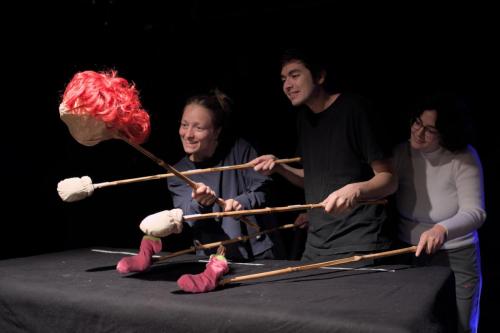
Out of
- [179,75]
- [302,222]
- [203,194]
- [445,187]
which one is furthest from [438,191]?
[179,75]

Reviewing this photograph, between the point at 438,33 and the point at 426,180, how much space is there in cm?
73

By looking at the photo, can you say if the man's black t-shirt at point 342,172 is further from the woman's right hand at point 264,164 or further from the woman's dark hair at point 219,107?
the woman's dark hair at point 219,107

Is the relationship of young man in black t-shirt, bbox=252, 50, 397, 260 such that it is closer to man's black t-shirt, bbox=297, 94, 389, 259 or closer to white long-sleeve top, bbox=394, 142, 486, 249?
man's black t-shirt, bbox=297, 94, 389, 259

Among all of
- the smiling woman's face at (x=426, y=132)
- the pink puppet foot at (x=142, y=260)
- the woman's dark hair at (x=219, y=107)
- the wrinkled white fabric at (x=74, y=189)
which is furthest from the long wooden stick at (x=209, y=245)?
the smiling woman's face at (x=426, y=132)

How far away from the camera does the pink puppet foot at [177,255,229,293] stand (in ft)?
4.95

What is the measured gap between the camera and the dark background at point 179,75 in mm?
2477

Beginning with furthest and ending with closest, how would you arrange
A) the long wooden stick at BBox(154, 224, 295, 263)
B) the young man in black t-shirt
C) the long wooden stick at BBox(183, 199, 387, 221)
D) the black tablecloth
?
1. the long wooden stick at BBox(154, 224, 295, 263)
2. the young man in black t-shirt
3. the long wooden stick at BBox(183, 199, 387, 221)
4. the black tablecloth

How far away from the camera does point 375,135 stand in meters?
1.88

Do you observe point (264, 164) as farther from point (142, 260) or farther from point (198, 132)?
point (142, 260)

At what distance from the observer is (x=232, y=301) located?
4.58 ft

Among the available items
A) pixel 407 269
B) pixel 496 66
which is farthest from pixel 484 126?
pixel 407 269

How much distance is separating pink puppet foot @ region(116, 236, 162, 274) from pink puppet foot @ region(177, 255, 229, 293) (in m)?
0.29

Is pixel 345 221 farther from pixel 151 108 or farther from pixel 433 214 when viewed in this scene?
pixel 151 108

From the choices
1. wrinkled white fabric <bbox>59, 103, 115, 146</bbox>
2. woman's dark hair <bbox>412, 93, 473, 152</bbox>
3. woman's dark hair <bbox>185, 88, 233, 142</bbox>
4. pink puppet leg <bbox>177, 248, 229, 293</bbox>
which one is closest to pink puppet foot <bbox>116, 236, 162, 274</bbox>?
pink puppet leg <bbox>177, 248, 229, 293</bbox>
